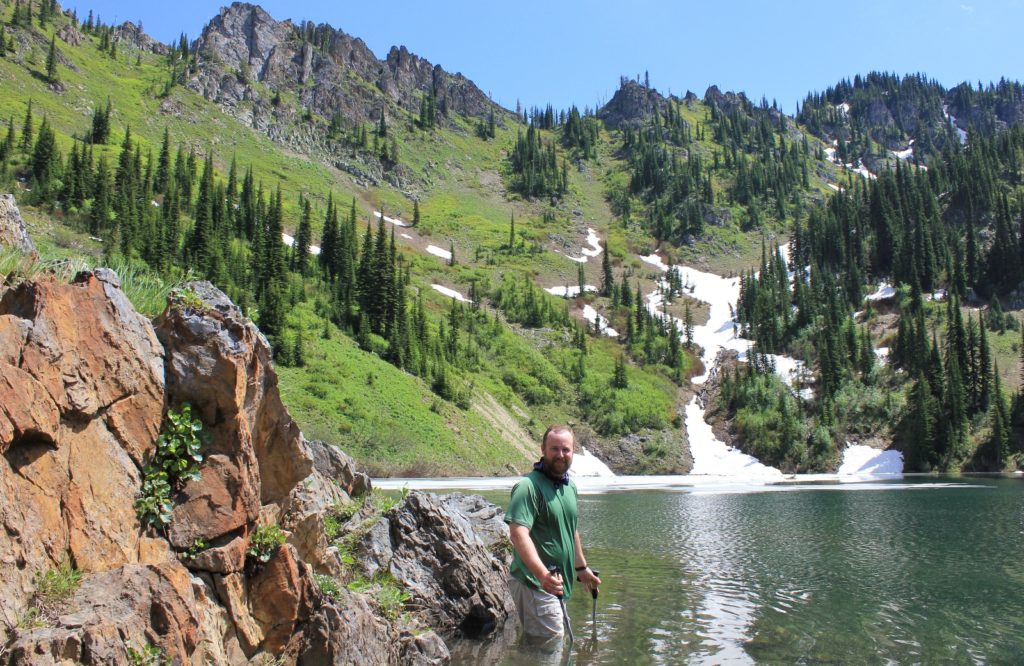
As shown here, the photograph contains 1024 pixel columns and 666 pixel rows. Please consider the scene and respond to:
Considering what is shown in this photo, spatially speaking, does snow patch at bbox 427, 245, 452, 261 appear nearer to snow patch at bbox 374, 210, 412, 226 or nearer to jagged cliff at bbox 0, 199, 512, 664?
snow patch at bbox 374, 210, 412, 226

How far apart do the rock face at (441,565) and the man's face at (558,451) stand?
22.8ft

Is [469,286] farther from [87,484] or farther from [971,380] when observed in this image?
[87,484]

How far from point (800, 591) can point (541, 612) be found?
12.1 meters

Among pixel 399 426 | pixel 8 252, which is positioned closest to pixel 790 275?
pixel 399 426

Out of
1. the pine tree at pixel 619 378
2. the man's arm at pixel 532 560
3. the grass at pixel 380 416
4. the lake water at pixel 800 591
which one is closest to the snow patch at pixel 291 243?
the grass at pixel 380 416

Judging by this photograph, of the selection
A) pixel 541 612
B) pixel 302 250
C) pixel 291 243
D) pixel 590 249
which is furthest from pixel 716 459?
pixel 590 249

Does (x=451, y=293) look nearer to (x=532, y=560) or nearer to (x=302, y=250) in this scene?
(x=302, y=250)

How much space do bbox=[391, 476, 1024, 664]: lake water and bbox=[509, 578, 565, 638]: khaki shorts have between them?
4.57 feet

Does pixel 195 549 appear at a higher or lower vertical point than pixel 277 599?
higher

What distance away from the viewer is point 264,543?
8.26 meters

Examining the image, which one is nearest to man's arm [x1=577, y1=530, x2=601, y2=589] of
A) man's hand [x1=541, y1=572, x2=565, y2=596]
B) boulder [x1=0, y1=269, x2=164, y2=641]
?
man's hand [x1=541, y1=572, x2=565, y2=596]

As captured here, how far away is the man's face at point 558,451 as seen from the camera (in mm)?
7066

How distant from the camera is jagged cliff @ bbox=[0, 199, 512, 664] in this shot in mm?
5742

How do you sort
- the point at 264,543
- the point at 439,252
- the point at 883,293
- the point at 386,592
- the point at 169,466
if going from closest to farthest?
the point at 169,466, the point at 264,543, the point at 386,592, the point at 883,293, the point at 439,252
